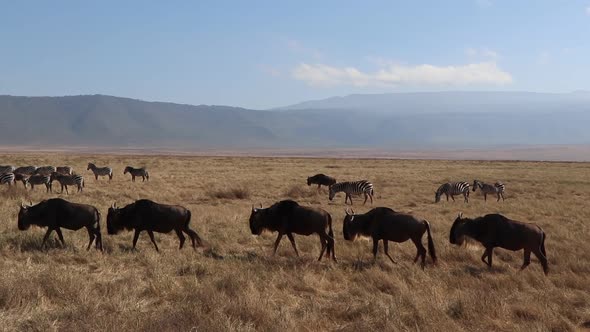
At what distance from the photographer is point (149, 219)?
11.9 metres

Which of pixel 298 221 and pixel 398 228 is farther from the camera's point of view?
pixel 298 221

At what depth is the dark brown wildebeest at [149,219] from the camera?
470 inches

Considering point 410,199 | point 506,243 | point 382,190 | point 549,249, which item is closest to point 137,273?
point 506,243

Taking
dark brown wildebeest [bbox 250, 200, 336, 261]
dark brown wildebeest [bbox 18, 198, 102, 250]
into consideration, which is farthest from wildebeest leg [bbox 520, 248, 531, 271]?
dark brown wildebeest [bbox 18, 198, 102, 250]

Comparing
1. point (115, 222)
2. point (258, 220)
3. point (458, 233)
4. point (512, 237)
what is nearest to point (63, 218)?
point (115, 222)

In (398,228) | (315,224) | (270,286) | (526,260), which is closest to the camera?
(270,286)

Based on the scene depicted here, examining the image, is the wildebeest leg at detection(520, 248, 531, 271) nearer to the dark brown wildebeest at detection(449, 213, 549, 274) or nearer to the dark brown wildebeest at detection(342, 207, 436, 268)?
the dark brown wildebeest at detection(449, 213, 549, 274)

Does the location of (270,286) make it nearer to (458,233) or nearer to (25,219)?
(458,233)

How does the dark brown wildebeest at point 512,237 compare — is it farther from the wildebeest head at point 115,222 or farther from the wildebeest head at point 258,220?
the wildebeest head at point 115,222

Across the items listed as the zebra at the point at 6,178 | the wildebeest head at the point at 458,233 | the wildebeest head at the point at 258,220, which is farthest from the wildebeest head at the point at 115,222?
the zebra at the point at 6,178

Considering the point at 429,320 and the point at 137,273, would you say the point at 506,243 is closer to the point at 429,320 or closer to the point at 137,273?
the point at 429,320

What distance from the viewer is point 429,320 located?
23.4 feet

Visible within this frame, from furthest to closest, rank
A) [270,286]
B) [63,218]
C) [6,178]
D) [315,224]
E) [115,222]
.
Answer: [6,178], [115,222], [315,224], [63,218], [270,286]

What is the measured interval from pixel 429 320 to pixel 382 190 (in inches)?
1005
